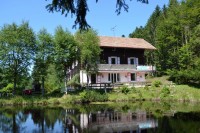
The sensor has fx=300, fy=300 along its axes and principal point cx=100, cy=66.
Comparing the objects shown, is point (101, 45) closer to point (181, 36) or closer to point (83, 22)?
point (181, 36)

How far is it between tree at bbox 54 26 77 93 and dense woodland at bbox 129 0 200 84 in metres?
15.8

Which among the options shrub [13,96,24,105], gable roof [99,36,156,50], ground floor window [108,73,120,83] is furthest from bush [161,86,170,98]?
shrub [13,96,24,105]

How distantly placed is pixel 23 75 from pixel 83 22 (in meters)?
34.9

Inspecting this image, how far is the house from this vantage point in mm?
46344

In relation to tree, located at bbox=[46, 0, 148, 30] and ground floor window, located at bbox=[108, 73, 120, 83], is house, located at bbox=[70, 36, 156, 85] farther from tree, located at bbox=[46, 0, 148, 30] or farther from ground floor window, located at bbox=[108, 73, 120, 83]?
tree, located at bbox=[46, 0, 148, 30]

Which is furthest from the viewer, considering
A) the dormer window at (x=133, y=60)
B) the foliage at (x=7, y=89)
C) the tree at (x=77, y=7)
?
the foliage at (x=7, y=89)

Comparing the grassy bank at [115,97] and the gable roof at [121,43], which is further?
the gable roof at [121,43]

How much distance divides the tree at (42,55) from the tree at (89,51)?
4324mm

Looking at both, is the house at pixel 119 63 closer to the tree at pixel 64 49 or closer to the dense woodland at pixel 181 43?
the tree at pixel 64 49

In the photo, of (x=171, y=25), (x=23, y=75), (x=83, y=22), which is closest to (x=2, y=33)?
(x=23, y=75)

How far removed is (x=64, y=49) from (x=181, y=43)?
2365cm

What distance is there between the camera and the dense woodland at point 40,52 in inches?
1586

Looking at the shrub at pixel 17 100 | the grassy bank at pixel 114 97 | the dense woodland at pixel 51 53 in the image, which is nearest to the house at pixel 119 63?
the dense woodland at pixel 51 53

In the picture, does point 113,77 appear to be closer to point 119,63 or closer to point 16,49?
point 119,63
